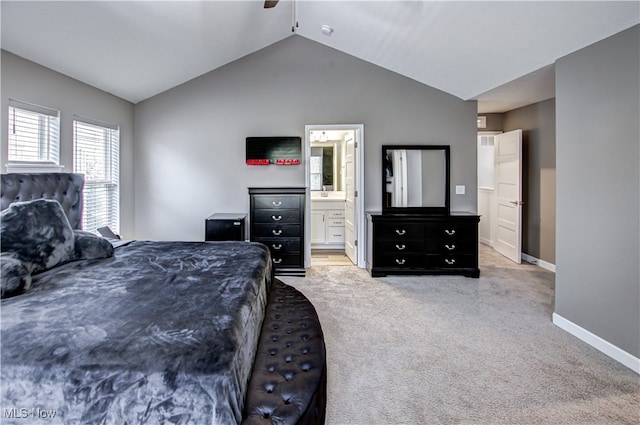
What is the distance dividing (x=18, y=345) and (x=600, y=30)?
3937 millimetres

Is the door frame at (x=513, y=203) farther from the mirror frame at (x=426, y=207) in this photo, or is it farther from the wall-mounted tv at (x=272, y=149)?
the wall-mounted tv at (x=272, y=149)

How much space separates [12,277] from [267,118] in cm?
388

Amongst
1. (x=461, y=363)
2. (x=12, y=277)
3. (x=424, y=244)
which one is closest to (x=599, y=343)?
(x=461, y=363)

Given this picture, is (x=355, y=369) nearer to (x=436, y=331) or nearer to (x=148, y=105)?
(x=436, y=331)

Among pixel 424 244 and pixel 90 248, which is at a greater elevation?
pixel 90 248

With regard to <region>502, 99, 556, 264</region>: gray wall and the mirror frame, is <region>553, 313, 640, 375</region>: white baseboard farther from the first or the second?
<region>502, 99, 556, 264</region>: gray wall

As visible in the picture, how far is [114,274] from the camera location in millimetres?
2244

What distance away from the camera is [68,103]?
3.82m

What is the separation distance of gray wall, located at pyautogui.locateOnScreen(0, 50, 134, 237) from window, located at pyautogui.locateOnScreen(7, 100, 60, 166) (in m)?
0.06

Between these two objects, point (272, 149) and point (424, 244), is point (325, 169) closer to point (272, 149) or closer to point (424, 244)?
point (272, 149)

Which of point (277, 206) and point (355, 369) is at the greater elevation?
point (277, 206)

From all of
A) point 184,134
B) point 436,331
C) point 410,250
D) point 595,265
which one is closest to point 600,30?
point 595,265

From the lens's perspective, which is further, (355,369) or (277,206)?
(277,206)

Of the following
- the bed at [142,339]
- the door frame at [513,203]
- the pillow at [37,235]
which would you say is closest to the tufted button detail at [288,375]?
the bed at [142,339]
